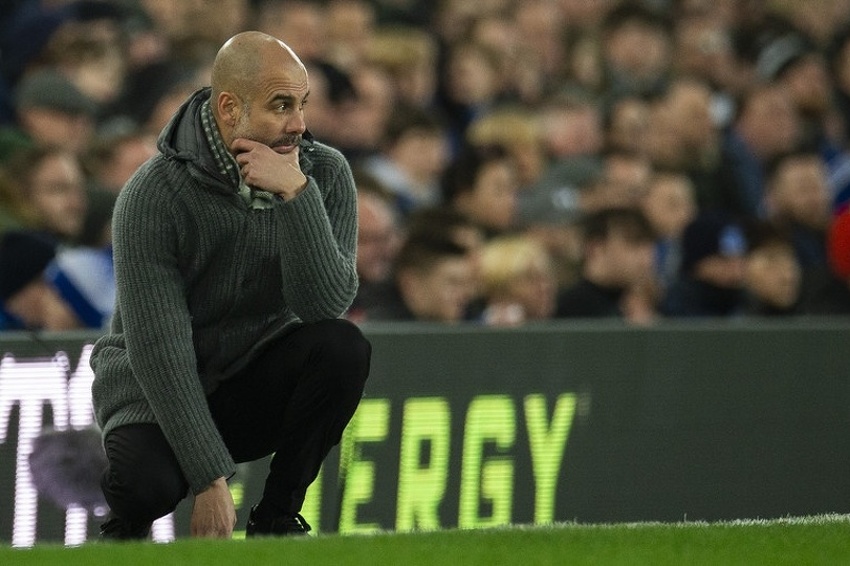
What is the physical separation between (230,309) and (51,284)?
2101mm

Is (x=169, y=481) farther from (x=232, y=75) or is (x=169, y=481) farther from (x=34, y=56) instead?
(x=34, y=56)

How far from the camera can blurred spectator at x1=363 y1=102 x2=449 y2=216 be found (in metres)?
8.02

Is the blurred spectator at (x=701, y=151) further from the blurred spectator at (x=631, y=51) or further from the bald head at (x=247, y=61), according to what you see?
the bald head at (x=247, y=61)

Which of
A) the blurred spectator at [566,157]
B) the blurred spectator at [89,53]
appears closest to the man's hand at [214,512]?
the blurred spectator at [89,53]

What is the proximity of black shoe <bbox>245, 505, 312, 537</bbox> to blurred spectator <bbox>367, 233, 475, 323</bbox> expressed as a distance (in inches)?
89.3

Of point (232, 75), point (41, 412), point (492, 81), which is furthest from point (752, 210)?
point (232, 75)

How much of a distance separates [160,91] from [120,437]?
3.81 m

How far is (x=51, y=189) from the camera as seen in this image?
253 inches

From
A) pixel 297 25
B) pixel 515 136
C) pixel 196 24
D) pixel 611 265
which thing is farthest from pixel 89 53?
pixel 611 265

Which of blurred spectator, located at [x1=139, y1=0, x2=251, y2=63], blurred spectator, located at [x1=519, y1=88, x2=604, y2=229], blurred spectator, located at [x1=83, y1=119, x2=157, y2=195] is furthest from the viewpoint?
blurred spectator, located at [x1=519, y1=88, x2=604, y2=229]

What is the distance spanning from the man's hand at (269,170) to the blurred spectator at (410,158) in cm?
395

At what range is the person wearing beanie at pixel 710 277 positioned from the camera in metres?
7.95

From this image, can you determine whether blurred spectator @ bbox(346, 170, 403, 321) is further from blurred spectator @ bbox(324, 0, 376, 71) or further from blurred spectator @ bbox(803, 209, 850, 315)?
blurred spectator @ bbox(803, 209, 850, 315)

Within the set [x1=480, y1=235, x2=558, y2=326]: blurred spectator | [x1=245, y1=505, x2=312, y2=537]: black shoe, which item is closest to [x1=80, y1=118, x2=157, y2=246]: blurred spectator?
[x1=480, y1=235, x2=558, y2=326]: blurred spectator
